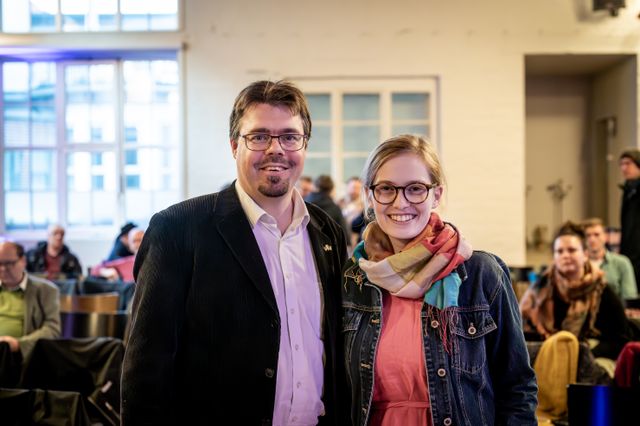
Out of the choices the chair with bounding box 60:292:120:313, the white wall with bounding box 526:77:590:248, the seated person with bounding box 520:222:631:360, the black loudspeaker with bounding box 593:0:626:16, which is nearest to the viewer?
the seated person with bounding box 520:222:631:360

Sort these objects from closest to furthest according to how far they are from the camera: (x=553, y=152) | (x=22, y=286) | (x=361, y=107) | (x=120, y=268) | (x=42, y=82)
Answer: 1. (x=22, y=286)
2. (x=120, y=268)
3. (x=361, y=107)
4. (x=42, y=82)
5. (x=553, y=152)

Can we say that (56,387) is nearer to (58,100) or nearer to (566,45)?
(58,100)

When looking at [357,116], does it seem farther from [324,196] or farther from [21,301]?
[21,301]

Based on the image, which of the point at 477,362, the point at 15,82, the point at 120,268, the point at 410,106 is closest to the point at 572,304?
the point at 477,362

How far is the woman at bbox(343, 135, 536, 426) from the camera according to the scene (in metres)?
1.79

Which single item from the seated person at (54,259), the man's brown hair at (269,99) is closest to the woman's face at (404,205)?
the man's brown hair at (269,99)

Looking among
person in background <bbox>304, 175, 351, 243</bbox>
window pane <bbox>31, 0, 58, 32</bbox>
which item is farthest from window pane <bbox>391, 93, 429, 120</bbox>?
window pane <bbox>31, 0, 58, 32</bbox>

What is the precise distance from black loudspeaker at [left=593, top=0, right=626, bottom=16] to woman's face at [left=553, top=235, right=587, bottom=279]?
595 cm

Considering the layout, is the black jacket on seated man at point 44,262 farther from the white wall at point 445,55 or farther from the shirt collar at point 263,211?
the shirt collar at point 263,211

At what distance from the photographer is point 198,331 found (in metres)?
1.79

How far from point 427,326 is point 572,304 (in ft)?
8.69

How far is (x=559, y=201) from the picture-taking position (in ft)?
39.0

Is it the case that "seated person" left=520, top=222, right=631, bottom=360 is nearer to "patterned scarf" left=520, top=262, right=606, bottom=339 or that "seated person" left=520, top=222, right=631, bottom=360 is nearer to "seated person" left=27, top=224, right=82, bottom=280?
"patterned scarf" left=520, top=262, right=606, bottom=339

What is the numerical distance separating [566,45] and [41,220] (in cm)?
759
